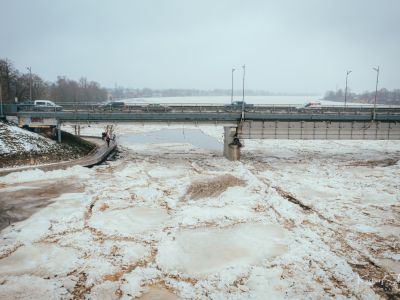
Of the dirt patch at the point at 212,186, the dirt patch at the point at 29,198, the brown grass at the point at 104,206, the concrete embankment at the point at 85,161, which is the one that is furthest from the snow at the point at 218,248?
the concrete embankment at the point at 85,161

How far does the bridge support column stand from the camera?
40469 mm

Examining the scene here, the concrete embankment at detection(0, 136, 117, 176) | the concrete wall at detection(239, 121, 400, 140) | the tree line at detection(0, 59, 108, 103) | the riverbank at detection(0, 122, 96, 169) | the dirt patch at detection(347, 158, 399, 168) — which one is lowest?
the dirt patch at detection(347, 158, 399, 168)

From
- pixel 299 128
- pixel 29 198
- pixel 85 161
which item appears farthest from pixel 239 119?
pixel 29 198

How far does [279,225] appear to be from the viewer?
20812mm

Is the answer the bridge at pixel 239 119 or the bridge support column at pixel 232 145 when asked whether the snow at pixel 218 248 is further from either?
the bridge at pixel 239 119

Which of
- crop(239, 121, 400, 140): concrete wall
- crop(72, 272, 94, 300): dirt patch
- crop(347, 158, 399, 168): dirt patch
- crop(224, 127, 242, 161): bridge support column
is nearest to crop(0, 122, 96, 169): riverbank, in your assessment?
crop(224, 127, 242, 161): bridge support column

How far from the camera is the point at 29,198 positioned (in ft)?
82.9

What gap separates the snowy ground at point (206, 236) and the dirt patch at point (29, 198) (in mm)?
525

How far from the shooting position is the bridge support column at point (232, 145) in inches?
1593

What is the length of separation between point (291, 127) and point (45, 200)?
1072 inches

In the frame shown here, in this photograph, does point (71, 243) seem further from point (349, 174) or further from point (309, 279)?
point (349, 174)

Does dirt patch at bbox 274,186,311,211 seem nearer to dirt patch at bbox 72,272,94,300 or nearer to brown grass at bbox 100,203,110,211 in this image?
brown grass at bbox 100,203,110,211

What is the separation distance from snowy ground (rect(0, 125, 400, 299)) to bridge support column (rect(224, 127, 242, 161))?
620cm

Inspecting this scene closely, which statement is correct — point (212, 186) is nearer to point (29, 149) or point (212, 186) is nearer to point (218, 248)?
point (218, 248)
